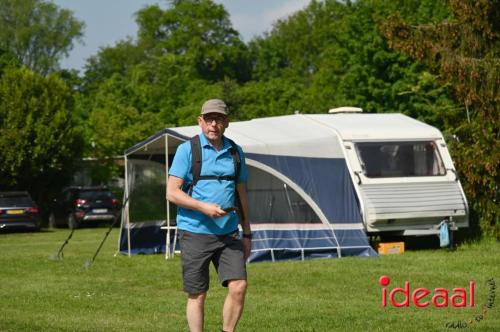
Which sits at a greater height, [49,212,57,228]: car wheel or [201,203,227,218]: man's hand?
[201,203,227,218]: man's hand

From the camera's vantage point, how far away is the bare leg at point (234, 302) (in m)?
8.11

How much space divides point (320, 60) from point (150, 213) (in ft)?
196

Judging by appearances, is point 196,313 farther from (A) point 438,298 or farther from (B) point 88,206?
(B) point 88,206

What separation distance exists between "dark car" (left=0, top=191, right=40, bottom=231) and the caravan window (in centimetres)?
1723

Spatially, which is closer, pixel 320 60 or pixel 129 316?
pixel 129 316

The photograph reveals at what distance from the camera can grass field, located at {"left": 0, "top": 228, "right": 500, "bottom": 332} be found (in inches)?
420

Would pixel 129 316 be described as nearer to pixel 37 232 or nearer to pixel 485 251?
pixel 485 251

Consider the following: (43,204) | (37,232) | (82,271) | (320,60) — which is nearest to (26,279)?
(82,271)

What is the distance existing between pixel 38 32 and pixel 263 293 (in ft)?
216

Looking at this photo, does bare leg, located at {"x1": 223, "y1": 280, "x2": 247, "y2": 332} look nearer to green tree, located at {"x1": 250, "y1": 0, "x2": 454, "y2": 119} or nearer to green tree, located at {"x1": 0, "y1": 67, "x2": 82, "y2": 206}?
green tree, located at {"x1": 250, "y1": 0, "x2": 454, "y2": 119}

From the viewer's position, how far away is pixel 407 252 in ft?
64.7

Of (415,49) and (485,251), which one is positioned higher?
(415,49)

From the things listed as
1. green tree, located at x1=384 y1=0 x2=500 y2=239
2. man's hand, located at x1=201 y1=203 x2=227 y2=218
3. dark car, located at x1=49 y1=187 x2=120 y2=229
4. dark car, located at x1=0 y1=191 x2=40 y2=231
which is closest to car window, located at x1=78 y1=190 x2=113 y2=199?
dark car, located at x1=49 y1=187 x2=120 y2=229

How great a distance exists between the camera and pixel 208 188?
8.14m
